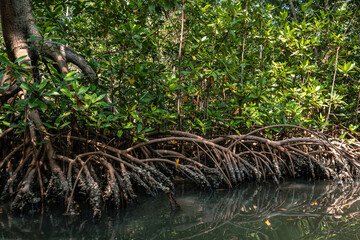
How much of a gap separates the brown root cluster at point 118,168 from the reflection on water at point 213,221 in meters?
0.14

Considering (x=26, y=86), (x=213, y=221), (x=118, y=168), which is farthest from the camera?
(x=118, y=168)

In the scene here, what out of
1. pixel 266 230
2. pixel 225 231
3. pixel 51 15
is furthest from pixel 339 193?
pixel 51 15

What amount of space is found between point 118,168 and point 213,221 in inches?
46.0

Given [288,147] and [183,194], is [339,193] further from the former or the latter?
[183,194]

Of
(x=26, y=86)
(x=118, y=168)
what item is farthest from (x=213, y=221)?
(x=26, y=86)

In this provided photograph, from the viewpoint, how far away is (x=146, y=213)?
2373 millimetres

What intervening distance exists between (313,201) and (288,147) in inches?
37.5

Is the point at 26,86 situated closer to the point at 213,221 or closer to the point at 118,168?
the point at 118,168

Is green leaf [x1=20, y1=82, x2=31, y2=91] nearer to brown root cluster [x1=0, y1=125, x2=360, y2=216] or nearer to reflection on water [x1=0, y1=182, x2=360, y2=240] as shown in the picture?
brown root cluster [x1=0, y1=125, x2=360, y2=216]

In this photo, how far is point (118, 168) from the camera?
2.88 meters

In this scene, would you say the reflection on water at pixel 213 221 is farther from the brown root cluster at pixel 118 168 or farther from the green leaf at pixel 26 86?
the green leaf at pixel 26 86

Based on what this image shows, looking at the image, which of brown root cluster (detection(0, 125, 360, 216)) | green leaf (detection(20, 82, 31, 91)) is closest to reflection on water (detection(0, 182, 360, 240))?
brown root cluster (detection(0, 125, 360, 216))

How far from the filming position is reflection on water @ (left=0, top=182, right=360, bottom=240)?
1916 mm

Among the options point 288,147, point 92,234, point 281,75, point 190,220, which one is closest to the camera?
point 92,234
